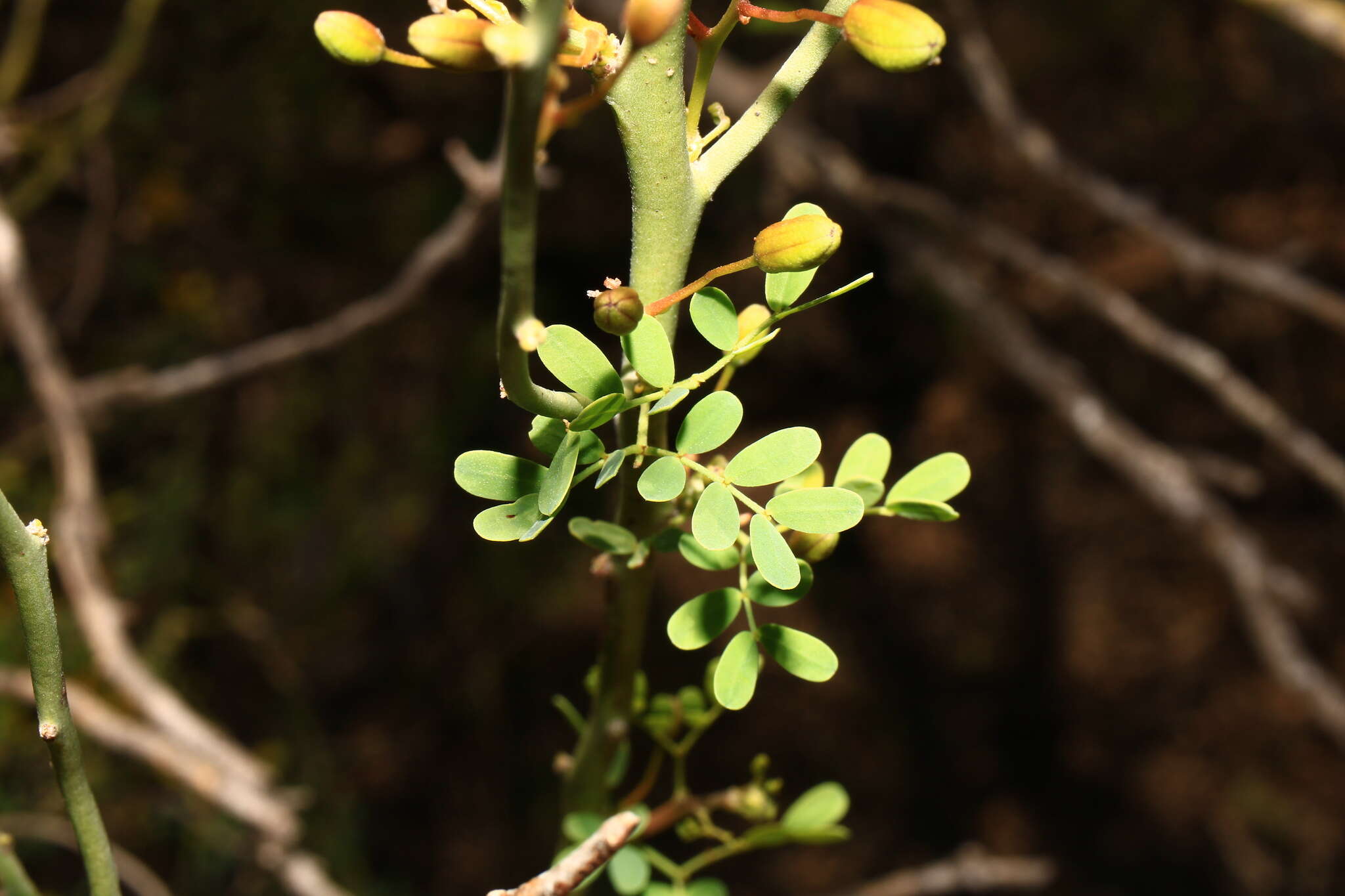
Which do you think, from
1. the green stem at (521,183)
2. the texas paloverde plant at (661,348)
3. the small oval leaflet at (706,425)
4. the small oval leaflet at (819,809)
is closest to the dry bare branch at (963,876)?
the small oval leaflet at (819,809)

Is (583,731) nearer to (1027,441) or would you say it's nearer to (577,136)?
(577,136)

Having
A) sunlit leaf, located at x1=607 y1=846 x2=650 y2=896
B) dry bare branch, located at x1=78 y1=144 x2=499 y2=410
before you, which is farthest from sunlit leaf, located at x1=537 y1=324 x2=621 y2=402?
dry bare branch, located at x1=78 y1=144 x2=499 y2=410

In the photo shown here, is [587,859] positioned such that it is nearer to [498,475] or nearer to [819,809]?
[498,475]

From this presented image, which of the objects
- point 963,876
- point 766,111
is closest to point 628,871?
point 766,111

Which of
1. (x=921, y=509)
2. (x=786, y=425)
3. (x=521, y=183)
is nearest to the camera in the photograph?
(x=521, y=183)

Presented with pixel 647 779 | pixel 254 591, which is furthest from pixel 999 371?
pixel 647 779

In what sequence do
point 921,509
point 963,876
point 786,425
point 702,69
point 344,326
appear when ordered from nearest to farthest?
point 702,69, point 921,509, point 963,876, point 344,326, point 786,425

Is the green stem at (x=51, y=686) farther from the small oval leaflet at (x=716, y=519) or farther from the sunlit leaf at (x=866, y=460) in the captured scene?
the sunlit leaf at (x=866, y=460)
